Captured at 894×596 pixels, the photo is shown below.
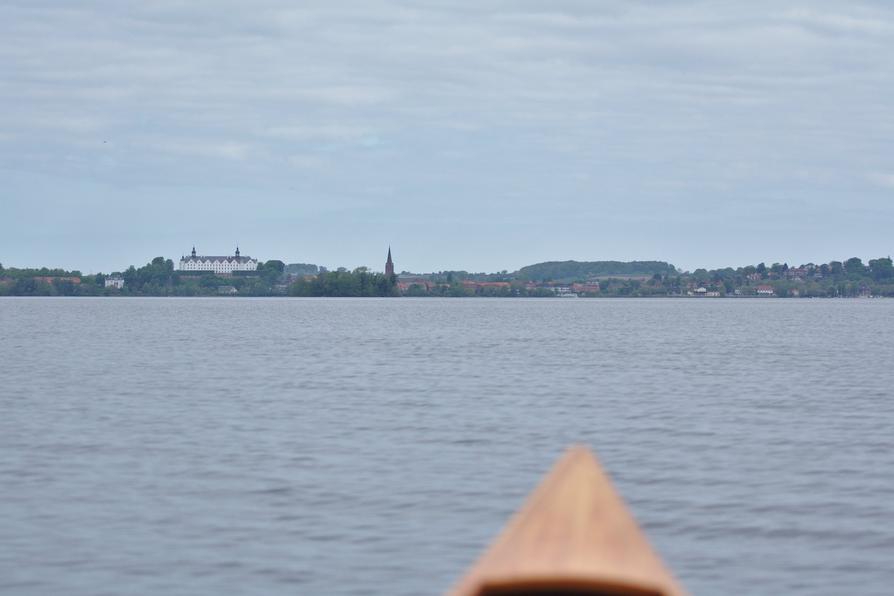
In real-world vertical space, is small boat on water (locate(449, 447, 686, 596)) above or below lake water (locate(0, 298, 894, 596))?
above

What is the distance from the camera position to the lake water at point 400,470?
18156 mm

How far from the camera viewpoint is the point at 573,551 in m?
8.77

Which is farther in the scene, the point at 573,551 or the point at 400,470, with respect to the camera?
the point at 400,470

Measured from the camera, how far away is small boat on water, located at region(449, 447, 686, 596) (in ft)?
28.3

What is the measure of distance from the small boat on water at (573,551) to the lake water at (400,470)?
785 centimetres

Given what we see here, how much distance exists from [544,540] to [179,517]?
1336 cm

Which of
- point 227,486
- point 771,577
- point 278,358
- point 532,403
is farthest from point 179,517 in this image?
point 278,358

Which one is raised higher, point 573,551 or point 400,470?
point 573,551

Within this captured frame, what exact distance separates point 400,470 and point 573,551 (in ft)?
57.6

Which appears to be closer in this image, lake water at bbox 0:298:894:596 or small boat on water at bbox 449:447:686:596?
small boat on water at bbox 449:447:686:596

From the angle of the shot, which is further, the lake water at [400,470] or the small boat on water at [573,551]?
the lake water at [400,470]

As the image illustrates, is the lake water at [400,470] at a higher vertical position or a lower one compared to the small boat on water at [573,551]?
lower

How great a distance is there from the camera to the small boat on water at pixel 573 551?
28.3 feet

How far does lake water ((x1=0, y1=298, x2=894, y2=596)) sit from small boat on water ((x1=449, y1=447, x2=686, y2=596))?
25.8 feet
